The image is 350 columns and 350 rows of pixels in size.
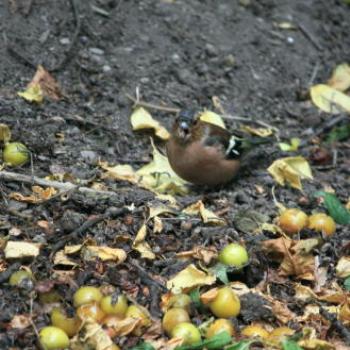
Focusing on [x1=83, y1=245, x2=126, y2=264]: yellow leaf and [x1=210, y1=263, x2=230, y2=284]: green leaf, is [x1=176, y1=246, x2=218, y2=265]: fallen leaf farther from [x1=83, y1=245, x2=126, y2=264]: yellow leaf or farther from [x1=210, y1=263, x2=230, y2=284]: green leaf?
[x1=83, y1=245, x2=126, y2=264]: yellow leaf

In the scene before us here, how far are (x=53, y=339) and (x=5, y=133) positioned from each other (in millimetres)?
2112

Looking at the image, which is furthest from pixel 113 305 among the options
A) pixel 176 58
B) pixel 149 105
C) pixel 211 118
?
pixel 176 58

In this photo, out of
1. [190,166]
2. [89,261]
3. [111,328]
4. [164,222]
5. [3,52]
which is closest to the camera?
[111,328]

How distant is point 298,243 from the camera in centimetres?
514

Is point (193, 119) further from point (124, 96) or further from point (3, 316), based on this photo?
point (3, 316)

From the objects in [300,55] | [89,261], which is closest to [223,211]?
[89,261]

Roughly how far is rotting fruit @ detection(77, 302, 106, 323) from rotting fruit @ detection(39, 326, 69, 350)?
0.48 ft

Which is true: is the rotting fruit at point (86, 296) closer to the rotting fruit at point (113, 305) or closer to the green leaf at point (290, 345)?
the rotting fruit at point (113, 305)

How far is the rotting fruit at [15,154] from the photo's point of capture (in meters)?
5.41

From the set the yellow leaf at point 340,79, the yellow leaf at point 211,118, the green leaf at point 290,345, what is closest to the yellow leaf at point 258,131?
the yellow leaf at point 211,118

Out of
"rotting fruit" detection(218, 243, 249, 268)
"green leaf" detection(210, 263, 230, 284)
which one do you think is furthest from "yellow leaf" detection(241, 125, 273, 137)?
"green leaf" detection(210, 263, 230, 284)

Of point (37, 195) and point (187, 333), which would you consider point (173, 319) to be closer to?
point (187, 333)

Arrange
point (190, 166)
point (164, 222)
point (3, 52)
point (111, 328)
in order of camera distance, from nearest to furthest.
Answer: point (111, 328) < point (164, 222) < point (190, 166) < point (3, 52)

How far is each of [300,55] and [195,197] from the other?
3025 millimetres
